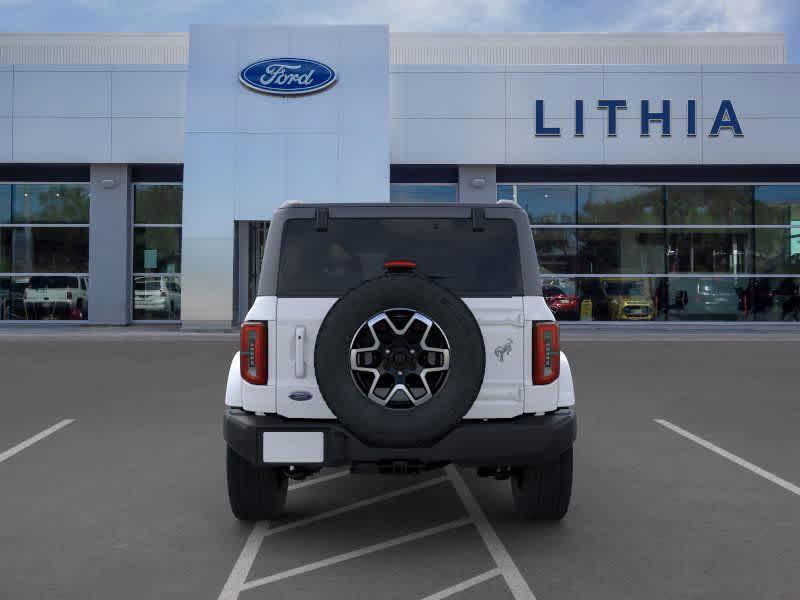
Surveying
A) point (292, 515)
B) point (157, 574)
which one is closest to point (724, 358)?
point (292, 515)

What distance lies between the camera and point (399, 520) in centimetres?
539

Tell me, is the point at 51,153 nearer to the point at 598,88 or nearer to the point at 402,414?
the point at 598,88

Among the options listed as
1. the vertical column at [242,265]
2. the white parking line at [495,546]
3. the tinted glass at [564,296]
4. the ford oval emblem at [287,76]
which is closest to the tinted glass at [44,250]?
the vertical column at [242,265]

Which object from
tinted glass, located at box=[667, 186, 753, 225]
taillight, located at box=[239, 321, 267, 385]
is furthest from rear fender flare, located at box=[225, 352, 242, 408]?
tinted glass, located at box=[667, 186, 753, 225]

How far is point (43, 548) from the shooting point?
4828mm

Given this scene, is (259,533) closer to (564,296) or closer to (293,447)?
(293,447)

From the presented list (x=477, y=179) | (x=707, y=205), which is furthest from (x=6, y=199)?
(x=707, y=205)

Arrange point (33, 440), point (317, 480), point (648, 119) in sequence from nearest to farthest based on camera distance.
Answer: point (317, 480), point (33, 440), point (648, 119)

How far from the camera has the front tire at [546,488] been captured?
16.7 ft

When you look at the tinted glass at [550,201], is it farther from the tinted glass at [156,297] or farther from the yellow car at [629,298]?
the tinted glass at [156,297]

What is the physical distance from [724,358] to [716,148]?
988 centimetres

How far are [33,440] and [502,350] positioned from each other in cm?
554

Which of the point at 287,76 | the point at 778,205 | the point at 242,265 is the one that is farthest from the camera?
the point at 778,205

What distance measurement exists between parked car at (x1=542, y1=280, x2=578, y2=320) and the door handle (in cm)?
2206
